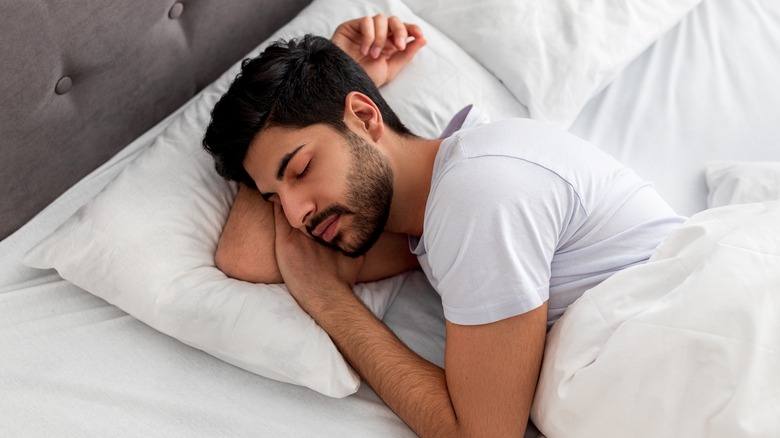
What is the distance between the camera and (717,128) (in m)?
1.66

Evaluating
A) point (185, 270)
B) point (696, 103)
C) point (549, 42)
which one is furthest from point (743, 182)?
point (185, 270)

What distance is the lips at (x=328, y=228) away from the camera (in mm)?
1282

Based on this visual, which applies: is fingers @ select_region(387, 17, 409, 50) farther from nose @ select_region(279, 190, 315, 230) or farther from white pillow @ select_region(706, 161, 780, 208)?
white pillow @ select_region(706, 161, 780, 208)

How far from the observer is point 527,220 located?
109cm

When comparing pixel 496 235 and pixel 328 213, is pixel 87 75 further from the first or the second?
pixel 496 235

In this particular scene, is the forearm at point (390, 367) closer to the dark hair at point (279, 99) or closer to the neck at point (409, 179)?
the neck at point (409, 179)

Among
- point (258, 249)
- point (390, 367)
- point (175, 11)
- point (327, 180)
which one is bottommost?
point (390, 367)

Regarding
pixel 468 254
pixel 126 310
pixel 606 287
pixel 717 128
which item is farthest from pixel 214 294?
pixel 717 128

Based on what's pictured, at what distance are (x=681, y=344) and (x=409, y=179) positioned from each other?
1.90 feet

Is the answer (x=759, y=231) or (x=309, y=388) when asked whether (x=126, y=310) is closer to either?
(x=309, y=388)

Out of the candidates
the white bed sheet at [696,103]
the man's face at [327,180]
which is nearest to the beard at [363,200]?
the man's face at [327,180]

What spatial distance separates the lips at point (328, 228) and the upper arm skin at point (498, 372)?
31 cm

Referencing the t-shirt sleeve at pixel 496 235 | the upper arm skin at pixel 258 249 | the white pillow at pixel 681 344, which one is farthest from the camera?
the upper arm skin at pixel 258 249

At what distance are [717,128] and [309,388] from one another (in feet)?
3.63
